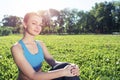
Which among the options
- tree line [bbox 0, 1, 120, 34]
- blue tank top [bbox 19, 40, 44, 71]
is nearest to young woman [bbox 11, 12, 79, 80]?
blue tank top [bbox 19, 40, 44, 71]

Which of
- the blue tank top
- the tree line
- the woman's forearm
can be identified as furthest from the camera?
the tree line

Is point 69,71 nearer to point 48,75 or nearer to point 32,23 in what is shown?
point 48,75

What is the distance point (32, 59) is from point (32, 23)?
41 centimetres

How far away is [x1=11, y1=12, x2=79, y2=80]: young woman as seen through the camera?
349 centimetres

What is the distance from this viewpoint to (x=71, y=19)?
325 feet

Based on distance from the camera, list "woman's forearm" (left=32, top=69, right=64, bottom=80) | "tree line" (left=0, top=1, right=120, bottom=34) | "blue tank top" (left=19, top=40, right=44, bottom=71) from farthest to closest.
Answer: "tree line" (left=0, top=1, right=120, bottom=34)
"blue tank top" (left=19, top=40, right=44, bottom=71)
"woman's forearm" (left=32, top=69, right=64, bottom=80)

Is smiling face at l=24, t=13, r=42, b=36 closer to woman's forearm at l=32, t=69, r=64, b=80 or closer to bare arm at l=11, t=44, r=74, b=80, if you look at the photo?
bare arm at l=11, t=44, r=74, b=80

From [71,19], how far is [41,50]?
95367mm

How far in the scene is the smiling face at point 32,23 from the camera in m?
3.69

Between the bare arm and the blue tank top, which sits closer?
the bare arm

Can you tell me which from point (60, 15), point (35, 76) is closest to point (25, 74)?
point (35, 76)

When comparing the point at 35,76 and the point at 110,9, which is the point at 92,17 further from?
the point at 35,76

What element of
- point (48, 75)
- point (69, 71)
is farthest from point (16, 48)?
point (69, 71)

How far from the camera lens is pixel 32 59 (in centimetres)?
366
